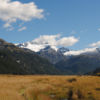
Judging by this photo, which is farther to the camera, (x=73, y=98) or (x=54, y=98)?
(x=54, y=98)

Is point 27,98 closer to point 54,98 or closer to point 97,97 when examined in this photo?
point 54,98

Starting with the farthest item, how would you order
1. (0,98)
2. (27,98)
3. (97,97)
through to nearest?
(97,97) → (27,98) → (0,98)

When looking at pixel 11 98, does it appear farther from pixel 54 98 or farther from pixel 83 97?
pixel 83 97

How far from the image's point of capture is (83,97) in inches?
829

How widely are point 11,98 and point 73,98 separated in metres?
6.28

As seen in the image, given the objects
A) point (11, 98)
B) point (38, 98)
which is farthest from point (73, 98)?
point (11, 98)

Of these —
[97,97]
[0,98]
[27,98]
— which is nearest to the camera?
[0,98]

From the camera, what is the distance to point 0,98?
685 inches

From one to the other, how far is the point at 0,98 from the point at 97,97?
32.3ft

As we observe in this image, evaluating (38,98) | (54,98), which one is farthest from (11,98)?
(54,98)

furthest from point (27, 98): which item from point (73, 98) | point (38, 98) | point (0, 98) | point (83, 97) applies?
point (83, 97)

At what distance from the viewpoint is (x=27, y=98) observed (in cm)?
1942

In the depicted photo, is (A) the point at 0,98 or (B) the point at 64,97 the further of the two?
(B) the point at 64,97

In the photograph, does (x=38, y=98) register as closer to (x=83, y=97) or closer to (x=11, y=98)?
(x=11, y=98)
